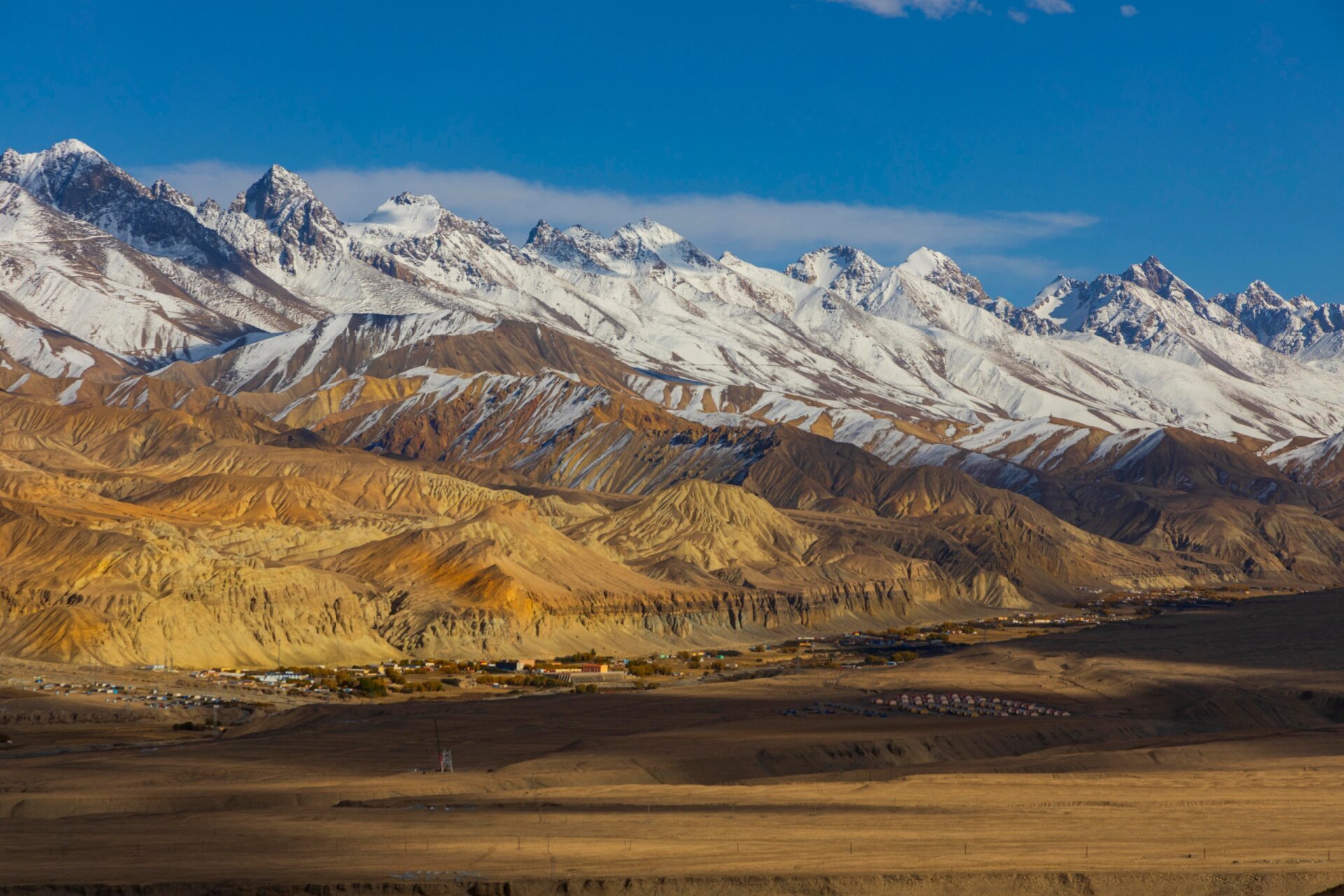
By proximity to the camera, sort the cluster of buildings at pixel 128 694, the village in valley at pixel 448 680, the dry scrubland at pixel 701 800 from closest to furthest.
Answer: the dry scrubland at pixel 701 800 → the village in valley at pixel 448 680 → the cluster of buildings at pixel 128 694

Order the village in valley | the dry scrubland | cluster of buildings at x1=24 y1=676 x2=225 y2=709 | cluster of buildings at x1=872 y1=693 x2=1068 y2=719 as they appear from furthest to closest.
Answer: cluster of buildings at x1=24 y1=676 x2=225 y2=709
the village in valley
cluster of buildings at x1=872 y1=693 x2=1068 y2=719
the dry scrubland

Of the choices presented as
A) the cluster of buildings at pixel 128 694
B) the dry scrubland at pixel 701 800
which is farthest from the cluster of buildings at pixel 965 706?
the cluster of buildings at pixel 128 694

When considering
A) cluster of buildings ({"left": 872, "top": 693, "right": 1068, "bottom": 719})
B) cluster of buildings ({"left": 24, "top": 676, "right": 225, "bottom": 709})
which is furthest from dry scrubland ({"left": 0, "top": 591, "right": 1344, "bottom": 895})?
cluster of buildings ({"left": 24, "top": 676, "right": 225, "bottom": 709})

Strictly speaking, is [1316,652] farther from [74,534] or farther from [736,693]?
[74,534]

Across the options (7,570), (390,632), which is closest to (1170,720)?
(390,632)

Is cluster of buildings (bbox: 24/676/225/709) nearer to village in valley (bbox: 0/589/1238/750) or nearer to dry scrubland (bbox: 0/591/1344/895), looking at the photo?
village in valley (bbox: 0/589/1238/750)

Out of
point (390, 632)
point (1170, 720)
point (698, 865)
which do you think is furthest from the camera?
point (390, 632)

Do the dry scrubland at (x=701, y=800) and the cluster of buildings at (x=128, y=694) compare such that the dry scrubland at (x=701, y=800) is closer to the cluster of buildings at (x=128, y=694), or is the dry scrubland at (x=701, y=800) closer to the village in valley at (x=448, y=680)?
the village in valley at (x=448, y=680)

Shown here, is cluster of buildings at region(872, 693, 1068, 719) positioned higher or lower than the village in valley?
lower
